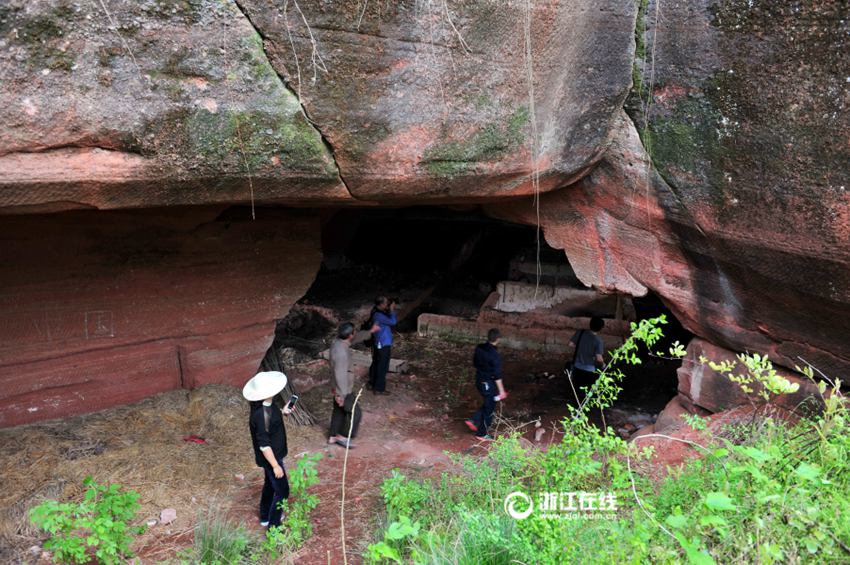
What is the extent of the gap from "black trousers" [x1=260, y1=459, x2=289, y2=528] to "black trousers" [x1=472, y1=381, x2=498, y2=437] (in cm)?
237

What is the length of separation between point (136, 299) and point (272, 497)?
2274 mm

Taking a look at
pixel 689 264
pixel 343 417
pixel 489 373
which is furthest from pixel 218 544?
pixel 689 264

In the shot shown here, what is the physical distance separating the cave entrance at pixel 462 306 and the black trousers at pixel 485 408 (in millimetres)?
680

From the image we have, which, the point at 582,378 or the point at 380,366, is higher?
the point at 380,366

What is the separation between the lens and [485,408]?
6.23m

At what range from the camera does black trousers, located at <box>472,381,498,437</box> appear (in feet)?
20.0

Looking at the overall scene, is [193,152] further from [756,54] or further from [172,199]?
[756,54]

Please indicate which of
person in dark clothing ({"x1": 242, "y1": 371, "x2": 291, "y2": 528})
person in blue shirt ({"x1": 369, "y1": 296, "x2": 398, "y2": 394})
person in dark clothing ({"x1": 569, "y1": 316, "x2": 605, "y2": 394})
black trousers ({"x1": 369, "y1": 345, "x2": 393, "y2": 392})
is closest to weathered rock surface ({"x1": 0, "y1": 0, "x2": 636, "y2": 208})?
person in dark clothing ({"x1": 242, "y1": 371, "x2": 291, "y2": 528})

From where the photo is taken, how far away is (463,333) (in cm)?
971

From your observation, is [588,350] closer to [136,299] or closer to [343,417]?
[343,417]

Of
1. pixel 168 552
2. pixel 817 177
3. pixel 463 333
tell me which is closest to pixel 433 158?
pixel 817 177

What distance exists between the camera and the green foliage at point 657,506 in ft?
8.04

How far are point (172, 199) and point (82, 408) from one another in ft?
8.74

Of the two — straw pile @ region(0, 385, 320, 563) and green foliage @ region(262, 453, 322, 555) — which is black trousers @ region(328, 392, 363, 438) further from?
green foliage @ region(262, 453, 322, 555)
